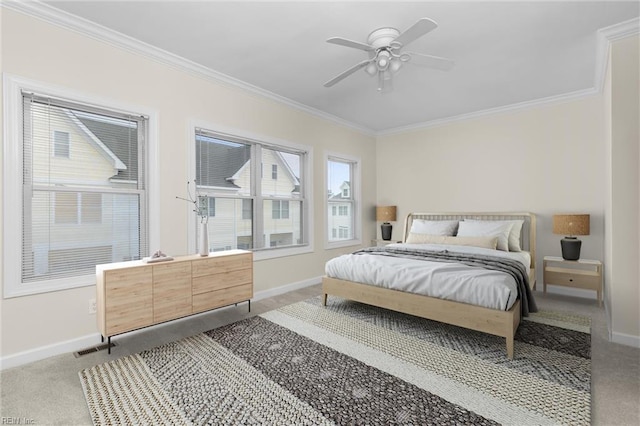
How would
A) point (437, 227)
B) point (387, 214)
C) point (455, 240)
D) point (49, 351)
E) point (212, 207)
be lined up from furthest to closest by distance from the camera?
point (387, 214)
point (437, 227)
point (455, 240)
point (212, 207)
point (49, 351)

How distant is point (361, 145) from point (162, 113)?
3.57m

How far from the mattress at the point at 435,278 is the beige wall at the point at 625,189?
92cm

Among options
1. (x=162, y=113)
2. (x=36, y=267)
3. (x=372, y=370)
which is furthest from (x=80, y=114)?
(x=372, y=370)

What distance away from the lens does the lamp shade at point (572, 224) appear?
3760mm

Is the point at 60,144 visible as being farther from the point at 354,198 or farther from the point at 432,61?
the point at 354,198

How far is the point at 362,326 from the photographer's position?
304 centimetres

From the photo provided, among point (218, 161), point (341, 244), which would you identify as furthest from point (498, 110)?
point (218, 161)

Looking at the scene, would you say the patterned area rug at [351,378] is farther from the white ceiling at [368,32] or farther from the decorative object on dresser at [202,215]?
the white ceiling at [368,32]

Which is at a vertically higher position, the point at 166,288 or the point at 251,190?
the point at 251,190

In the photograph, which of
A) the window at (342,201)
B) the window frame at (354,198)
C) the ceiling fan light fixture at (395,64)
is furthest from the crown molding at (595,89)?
the ceiling fan light fixture at (395,64)

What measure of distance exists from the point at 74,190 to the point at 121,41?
1391mm

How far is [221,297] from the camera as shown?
3223 mm

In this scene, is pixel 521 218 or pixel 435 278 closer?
pixel 435 278

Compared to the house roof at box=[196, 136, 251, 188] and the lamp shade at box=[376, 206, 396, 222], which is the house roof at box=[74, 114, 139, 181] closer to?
the house roof at box=[196, 136, 251, 188]
